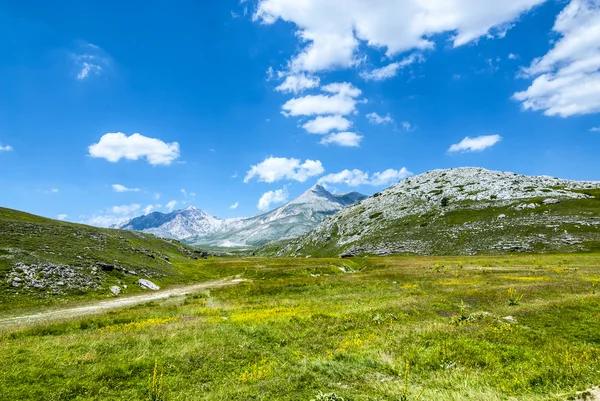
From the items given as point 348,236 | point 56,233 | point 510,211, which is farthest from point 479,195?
point 56,233

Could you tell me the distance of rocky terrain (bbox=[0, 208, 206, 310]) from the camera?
123ft

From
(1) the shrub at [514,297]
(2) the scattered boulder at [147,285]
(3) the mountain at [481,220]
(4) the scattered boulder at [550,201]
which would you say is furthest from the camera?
(4) the scattered boulder at [550,201]

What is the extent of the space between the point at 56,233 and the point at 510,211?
15942 cm

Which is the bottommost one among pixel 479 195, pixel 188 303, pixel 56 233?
pixel 188 303

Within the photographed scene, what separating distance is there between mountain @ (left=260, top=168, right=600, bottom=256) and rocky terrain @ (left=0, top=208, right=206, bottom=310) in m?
104

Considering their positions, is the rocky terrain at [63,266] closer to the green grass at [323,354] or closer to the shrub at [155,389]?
the green grass at [323,354]

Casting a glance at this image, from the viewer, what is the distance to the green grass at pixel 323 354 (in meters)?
11.4

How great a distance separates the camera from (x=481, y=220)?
13288cm

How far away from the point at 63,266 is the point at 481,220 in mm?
144740

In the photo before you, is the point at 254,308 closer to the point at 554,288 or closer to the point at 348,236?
the point at 554,288

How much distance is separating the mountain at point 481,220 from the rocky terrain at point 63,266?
103546 mm

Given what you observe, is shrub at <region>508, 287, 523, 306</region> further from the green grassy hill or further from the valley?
the green grassy hill

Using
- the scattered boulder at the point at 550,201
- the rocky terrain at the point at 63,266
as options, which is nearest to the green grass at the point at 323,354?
the rocky terrain at the point at 63,266

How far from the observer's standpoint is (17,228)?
58.8m
